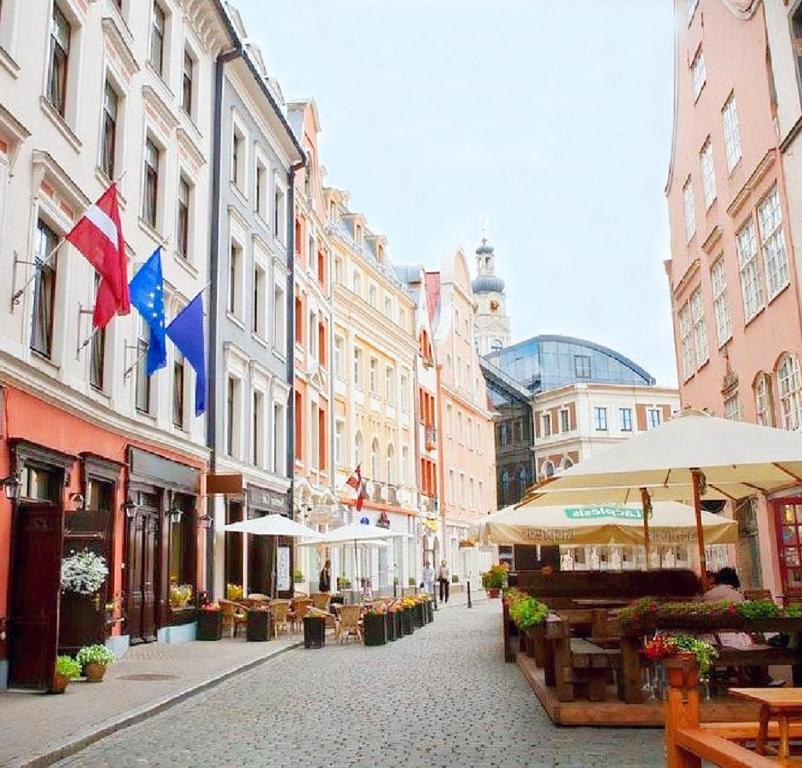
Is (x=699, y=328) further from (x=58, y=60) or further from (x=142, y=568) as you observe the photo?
(x=58, y=60)

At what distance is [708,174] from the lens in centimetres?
2494

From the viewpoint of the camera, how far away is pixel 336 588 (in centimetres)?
3469

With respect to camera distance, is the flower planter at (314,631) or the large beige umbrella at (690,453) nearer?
the large beige umbrella at (690,453)

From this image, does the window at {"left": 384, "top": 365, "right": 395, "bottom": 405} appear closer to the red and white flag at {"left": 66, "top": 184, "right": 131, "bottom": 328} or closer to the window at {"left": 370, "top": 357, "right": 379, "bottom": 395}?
the window at {"left": 370, "top": 357, "right": 379, "bottom": 395}

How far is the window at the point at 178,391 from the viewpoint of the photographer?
2078cm

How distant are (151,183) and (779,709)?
55.8 ft

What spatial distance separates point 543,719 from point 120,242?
806 centimetres

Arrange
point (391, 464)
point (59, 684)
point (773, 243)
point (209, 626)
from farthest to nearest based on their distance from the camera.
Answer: point (391, 464), point (209, 626), point (773, 243), point (59, 684)

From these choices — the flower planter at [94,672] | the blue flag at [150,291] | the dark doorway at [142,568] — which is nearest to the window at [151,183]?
the blue flag at [150,291]

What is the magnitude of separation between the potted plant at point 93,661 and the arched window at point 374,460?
27363 millimetres

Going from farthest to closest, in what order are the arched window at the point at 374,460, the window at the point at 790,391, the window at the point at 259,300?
the arched window at the point at 374,460
the window at the point at 259,300
the window at the point at 790,391

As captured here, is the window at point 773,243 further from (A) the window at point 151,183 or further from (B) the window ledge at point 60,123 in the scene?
(B) the window ledge at point 60,123

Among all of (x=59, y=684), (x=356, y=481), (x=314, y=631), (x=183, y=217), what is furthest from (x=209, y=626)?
(x=356, y=481)

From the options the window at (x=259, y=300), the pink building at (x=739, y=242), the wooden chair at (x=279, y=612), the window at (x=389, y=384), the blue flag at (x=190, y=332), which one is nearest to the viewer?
the blue flag at (x=190, y=332)
